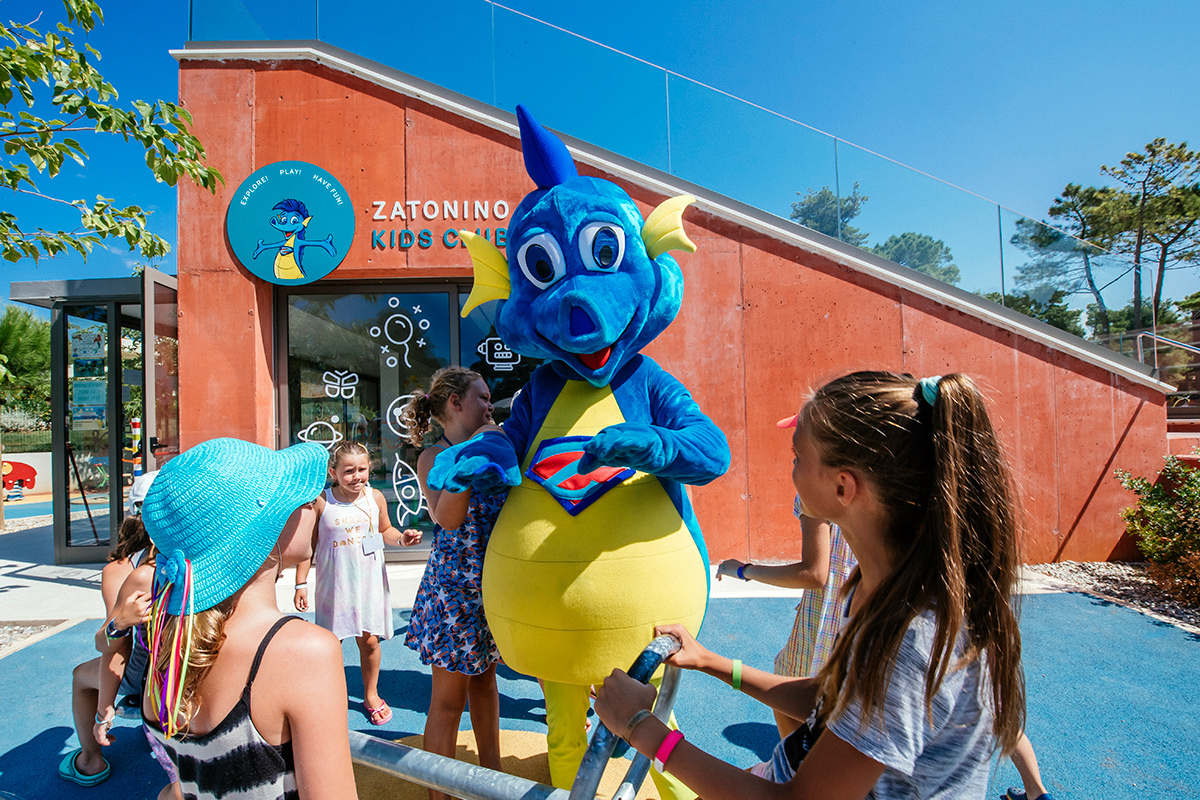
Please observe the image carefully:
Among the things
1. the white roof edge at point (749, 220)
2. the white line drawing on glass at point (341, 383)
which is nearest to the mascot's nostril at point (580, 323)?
the white roof edge at point (749, 220)

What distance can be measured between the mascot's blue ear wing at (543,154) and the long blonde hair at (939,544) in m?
1.51

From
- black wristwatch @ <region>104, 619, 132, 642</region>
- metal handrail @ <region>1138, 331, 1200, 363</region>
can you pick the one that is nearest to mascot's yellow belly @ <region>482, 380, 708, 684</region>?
black wristwatch @ <region>104, 619, 132, 642</region>

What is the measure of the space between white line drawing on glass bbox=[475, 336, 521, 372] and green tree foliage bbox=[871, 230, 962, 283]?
4.05 m

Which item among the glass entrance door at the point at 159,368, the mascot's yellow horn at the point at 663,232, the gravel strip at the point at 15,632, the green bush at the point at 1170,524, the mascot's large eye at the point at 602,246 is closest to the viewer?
the mascot's large eye at the point at 602,246

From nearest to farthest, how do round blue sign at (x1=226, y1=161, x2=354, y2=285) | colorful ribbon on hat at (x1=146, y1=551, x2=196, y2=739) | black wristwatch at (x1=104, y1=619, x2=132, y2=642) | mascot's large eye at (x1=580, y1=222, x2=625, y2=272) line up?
colorful ribbon on hat at (x1=146, y1=551, x2=196, y2=739), mascot's large eye at (x1=580, y1=222, x2=625, y2=272), black wristwatch at (x1=104, y1=619, x2=132, y2=642), round blue sign at (x1=226, y1=161, x2=354, y2=285)

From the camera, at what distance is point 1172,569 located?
5.27 meters

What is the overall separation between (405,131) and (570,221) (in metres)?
4.98

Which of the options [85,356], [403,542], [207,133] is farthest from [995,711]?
[85,356]

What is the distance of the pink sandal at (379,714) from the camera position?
3336mm

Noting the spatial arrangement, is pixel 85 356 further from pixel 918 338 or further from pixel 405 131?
pixel 918 338

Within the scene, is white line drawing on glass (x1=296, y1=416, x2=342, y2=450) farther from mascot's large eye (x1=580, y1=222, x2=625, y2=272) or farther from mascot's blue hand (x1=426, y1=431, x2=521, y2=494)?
mascot's large eye (x1=580, y1=222, x2=625, y2=272)

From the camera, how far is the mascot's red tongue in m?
2.04

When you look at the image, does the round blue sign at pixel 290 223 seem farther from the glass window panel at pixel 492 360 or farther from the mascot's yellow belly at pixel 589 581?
the mascot's yellow belly at pixel 589 581

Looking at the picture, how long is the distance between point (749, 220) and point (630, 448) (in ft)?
17.0
